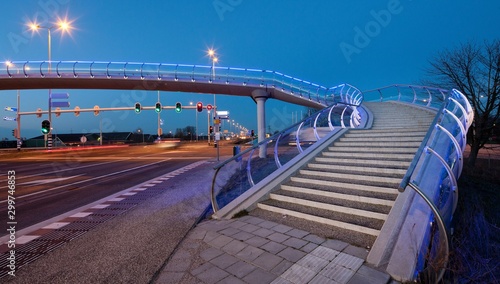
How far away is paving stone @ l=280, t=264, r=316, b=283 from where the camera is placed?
3.19 meters

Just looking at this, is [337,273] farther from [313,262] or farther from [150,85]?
[150,85]

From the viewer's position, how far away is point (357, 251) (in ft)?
12.3

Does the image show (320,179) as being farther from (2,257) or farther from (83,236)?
(2,257)

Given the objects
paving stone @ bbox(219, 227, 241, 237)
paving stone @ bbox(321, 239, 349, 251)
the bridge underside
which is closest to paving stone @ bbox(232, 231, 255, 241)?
paving stone @ bbox(219, 227, 241, 237)

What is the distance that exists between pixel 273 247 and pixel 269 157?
6.46m

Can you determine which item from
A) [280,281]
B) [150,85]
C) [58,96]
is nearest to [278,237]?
[280,281]

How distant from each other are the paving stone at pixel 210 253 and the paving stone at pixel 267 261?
2.04 feet

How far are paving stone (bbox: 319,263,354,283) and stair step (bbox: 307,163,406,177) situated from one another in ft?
10.3

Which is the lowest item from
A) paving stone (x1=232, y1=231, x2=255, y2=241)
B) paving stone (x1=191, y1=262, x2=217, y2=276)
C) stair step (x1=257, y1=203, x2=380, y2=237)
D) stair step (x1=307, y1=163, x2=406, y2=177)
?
paving stone (x1=191, y1=262, x2=217, y2=276)

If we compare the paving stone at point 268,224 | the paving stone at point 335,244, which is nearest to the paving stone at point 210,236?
the paving stone at point 268,224

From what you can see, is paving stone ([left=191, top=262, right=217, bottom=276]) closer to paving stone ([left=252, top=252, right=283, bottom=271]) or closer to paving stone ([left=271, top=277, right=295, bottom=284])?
paving stone ([left=252, top=252, right=283, bottom=271])

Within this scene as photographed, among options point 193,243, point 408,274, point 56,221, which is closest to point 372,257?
point 408,274

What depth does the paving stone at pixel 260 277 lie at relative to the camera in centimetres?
320

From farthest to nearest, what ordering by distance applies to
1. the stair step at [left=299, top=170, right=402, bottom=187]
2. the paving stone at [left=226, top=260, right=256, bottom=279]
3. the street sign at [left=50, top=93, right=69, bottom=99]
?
the street sign at [left=50, top=93, right=69, bottom=99]
the stair step at [left=299, top=170, right=402, bottom=187]
the paving stone at [left=226, top=260, right=256, bottom=279]
